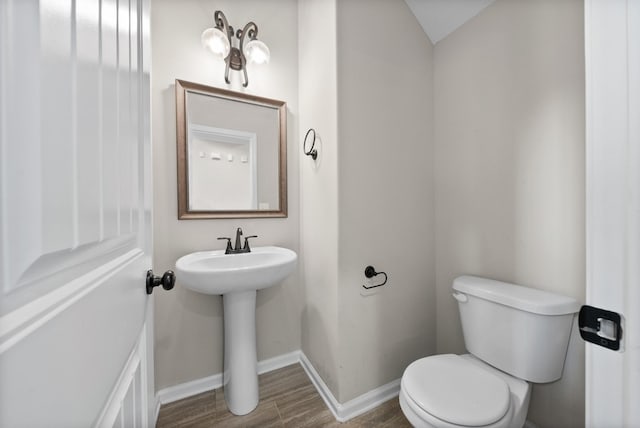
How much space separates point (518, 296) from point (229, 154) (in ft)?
5.37

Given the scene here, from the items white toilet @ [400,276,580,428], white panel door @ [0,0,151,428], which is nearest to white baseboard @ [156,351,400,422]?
white toilet @ [400,276,580,428]

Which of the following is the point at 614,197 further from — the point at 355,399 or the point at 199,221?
the point at 199,221

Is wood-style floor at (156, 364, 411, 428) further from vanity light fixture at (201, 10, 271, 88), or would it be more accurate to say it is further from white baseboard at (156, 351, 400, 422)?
vanity light fixture at (201, 10, 271, 88)

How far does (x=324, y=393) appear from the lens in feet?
4.38

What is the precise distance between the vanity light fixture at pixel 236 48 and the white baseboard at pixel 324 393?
1.80 m

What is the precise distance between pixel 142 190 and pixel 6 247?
1.42ft

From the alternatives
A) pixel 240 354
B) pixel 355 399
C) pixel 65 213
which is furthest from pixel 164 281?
pixel 355 399

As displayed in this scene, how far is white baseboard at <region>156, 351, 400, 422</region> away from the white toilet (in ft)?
1.31

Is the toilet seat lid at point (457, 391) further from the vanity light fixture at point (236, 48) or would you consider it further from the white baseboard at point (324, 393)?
the vanity light fixture at point (236, 48)

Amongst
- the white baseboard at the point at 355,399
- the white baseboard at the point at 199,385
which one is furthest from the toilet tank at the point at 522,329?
the white baseboard at the point at 199,385

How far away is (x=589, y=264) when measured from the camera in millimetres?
449

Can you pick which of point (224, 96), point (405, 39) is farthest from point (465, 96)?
point (224, 96)

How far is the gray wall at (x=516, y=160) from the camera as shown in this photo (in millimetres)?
981

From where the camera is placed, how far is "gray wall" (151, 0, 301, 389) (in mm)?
1294
